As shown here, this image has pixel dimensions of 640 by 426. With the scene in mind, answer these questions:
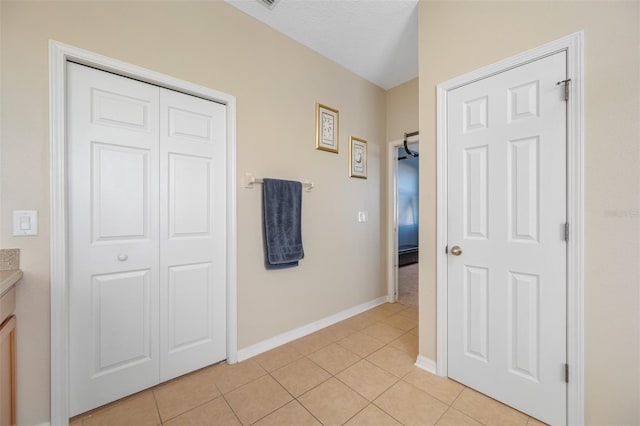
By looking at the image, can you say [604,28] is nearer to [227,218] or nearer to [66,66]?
[227,218]

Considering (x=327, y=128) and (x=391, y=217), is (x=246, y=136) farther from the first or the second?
(x=391, y=217)

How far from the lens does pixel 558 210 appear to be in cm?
133

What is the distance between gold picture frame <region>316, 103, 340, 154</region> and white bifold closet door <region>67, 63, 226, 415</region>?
36.7 inches

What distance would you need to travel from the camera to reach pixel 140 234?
161 centimetres

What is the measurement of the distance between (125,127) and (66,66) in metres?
0.38

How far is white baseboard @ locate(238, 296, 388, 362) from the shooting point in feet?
6.64

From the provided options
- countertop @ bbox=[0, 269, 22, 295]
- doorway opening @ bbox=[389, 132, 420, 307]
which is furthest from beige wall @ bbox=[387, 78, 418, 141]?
countertop @ bbox=[0, 269, 22, 295]

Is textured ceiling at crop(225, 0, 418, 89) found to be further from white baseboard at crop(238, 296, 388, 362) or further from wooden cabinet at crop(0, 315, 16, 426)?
white baseboard at crop(238, 296, 388, 362)

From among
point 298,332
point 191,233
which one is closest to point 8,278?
point 191,233

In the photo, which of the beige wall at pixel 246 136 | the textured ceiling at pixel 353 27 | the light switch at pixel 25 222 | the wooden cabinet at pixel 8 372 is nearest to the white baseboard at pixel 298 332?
the beige wall at pixel 246 136

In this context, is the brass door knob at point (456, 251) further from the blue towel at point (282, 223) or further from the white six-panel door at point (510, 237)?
the blue towel at point (282, 223)

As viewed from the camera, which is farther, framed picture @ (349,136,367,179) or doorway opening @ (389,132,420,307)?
doorway opening @ (389,132,420,307)

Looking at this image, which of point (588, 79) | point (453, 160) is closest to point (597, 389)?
point (453, 160)

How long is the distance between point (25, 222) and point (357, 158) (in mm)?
2599
